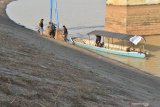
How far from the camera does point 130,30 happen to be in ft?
171

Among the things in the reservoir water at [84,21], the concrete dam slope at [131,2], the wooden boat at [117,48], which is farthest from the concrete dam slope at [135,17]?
the wooden boat at [117,48]

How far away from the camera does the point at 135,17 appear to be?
172ft

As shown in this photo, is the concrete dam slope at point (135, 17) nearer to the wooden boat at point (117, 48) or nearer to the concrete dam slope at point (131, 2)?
the concrete dam slope at point (131, 2)

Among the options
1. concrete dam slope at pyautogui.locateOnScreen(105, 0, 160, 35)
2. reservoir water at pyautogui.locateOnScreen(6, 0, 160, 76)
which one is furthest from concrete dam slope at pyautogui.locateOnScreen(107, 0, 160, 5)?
reservoir water at pyautogui.locateOnScreen(6, 0, 160, 76)

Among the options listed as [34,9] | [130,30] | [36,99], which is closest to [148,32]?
[130,30]

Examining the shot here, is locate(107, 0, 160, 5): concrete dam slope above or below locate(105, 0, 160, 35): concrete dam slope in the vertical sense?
above

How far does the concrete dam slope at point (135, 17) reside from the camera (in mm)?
51938

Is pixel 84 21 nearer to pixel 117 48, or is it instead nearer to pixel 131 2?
pixel 131 2

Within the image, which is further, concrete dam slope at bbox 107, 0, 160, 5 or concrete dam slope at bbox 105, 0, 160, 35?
concrete dam slope at bbox 105, 0, 160, 35

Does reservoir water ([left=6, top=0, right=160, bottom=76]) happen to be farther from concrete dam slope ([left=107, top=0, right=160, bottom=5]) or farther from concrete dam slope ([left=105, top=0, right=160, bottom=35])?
concrete dam slope ([left=107, top=0, right=160, bottom=5])

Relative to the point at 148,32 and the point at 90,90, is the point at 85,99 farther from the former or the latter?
the point at 148,32

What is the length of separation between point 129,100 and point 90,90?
1087mm

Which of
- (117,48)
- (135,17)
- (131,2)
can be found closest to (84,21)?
(135,17)

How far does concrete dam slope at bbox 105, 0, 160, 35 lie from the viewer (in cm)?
5194
